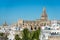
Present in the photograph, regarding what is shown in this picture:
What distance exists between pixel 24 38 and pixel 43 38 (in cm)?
2208

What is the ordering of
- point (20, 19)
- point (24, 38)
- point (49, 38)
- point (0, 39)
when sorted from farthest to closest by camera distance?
point (20, 19)
point (49, 38)
point (0, 39)
point (24, 38)

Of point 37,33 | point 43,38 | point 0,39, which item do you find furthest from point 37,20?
point 37,33

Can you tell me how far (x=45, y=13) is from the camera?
118m

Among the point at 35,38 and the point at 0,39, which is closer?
the point at 35,38

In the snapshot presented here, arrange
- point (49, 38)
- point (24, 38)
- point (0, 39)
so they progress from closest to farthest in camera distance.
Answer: point (24, 38), point (0, 39), point (49, 38)

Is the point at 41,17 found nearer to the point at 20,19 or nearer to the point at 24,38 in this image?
the point at 20,19

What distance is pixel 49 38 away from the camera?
4859 cm

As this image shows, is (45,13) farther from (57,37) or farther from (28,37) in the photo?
(28,37)

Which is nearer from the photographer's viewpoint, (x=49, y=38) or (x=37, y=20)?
(x=49, y=38)

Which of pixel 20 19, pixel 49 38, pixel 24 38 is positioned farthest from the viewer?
pixel 20 19

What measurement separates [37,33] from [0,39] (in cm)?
993

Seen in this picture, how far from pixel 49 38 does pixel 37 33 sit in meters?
21.2

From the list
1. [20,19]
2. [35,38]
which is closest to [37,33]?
[35,38]

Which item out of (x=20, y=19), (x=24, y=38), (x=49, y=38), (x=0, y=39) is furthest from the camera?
(x=20, y=19)
